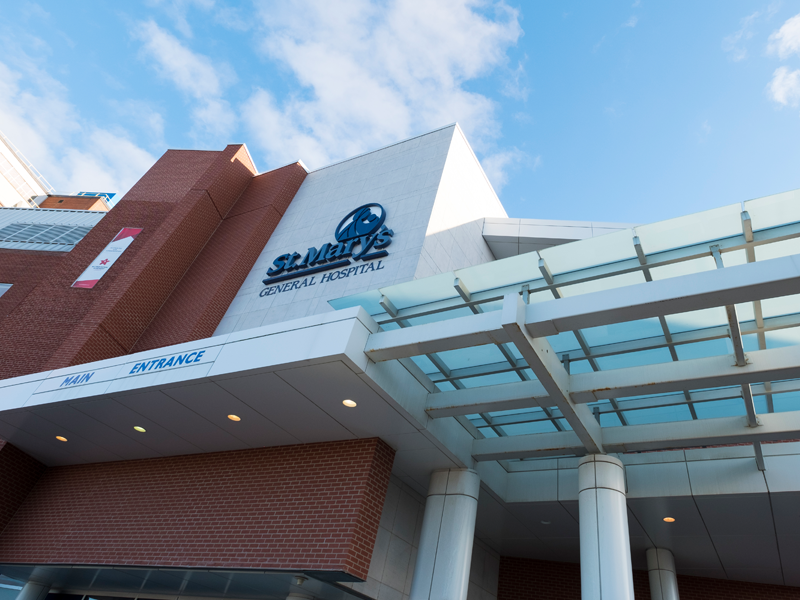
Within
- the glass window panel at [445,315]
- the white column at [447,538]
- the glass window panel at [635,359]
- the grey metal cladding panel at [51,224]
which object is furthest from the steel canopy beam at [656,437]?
the grey metal cladding panel at [51,224]

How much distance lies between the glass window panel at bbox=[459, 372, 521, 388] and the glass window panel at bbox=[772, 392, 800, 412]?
432 cm

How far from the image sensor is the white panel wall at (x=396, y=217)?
1448cm

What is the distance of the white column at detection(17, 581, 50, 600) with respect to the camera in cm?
1445

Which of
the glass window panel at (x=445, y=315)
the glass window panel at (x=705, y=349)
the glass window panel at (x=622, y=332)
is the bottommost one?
the glass window panel at (x=622, y=332)

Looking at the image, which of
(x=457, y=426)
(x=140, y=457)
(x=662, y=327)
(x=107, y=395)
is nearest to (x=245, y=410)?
(x=107, y=395)

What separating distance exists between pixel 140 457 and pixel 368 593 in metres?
6.35

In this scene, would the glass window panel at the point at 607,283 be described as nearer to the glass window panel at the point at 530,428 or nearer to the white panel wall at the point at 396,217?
the glass window panel at the point at 530,428

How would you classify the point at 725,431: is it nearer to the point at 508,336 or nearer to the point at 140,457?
the point at 508,336

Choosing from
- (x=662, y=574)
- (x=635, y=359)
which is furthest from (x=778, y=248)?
(x=662, y=574)

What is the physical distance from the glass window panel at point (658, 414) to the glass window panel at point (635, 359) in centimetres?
121

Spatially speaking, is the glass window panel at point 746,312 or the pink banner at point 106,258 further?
the pink banner at point 106,258

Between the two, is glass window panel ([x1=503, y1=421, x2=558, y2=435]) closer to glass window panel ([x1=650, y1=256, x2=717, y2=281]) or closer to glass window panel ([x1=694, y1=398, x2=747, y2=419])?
glass window panel ([x1=694, y1=398, x2=747, y2=419])

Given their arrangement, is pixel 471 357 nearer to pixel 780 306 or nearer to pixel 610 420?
pixel 610 420

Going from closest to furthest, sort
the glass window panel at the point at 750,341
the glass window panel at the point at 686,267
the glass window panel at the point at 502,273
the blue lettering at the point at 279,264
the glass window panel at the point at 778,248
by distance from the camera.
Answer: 1. the glass window panel at the point at 778,248
2. the glass window panel at the point at 686,267
3. the glass window panel at the point at 502,273
4. the glass window panel at the point at 750,341
5. the blue lettering at the point at 279,264
